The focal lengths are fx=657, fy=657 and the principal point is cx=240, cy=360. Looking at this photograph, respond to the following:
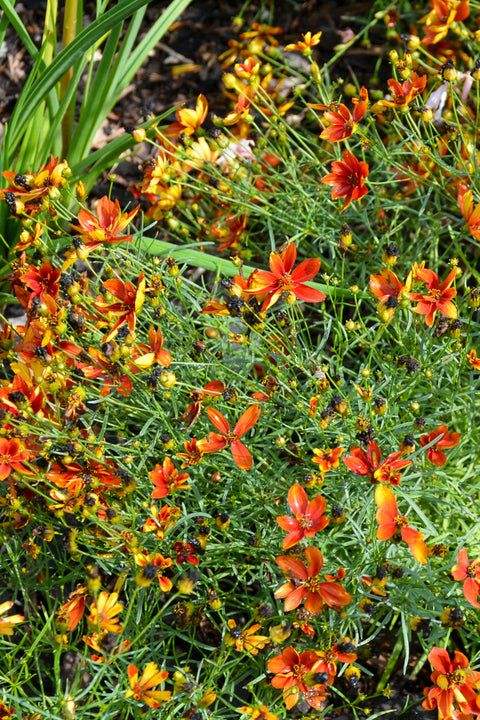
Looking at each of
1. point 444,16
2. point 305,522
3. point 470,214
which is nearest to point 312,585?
point 305,522

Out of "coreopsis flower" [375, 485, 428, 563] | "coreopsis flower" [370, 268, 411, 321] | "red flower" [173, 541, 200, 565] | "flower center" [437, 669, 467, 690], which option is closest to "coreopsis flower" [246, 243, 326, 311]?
"coreopsis flower" [370, 268, 411, 321]

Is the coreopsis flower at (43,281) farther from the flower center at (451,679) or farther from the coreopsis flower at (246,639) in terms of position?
the flower center at (451,679)

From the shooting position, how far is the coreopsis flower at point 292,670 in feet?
3.85

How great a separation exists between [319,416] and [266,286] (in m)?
0.28

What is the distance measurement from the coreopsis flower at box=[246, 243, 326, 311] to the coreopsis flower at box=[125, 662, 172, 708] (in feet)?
2.25

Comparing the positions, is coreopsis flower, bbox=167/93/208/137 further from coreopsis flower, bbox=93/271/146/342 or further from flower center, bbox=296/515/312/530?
flower center, bbox=296/515/312/530

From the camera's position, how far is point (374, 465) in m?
1.11

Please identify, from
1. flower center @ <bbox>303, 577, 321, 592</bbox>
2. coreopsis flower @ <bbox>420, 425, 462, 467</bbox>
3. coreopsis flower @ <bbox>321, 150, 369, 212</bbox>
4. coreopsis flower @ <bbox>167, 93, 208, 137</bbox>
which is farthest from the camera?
coreopsis flower @ <bbox>167, 93, 208, 137</bbox>

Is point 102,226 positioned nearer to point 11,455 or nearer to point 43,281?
point 43,281

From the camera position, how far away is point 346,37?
7.93ft

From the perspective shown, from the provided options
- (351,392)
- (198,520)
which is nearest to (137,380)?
(198,520)

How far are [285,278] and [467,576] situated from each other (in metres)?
0.62

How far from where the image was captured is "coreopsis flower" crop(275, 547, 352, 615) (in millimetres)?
1133

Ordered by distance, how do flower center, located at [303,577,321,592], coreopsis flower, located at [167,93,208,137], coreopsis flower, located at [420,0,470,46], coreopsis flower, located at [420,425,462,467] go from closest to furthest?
flower center, located at [303,577,321,592] < coreopsis flower, located at [420,425,462,467] < coreopsis flower, located at [167,93,208,137] < coreopsis flower, located at [420,0,470,46]
